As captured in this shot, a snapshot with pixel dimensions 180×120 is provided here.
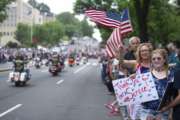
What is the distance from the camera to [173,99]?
6.12 m

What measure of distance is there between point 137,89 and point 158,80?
0.30m

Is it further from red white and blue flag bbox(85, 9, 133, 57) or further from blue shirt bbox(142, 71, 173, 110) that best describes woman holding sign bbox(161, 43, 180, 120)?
red white and blue flag bbox(85, 9, 133, 57)

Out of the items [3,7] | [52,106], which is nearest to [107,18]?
[52,106]

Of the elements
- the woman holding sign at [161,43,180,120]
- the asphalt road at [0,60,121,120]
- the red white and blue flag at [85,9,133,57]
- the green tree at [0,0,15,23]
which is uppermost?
the green tree at [0,0,15,23]

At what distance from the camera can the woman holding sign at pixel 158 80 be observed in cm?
628

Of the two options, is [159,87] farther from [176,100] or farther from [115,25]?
[115,25]

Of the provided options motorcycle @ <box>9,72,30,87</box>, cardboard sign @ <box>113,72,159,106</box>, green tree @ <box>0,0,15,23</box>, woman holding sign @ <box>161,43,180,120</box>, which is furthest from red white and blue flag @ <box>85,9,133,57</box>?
green tree @ <box>0,0,15,23</box>

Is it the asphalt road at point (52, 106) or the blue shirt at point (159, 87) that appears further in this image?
the asphalt road at point (52, 106)

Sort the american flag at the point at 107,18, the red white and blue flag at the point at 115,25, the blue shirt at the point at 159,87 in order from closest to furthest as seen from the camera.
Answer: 1. the blue shirt at the point at 159,87
2. the red white and blue flag at the point at 115,25
3. the american flag at the point at 107,18

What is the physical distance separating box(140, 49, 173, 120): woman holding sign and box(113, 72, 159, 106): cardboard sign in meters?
0.06

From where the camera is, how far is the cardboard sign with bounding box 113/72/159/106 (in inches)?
249

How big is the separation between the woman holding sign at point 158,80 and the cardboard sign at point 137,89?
6 cm

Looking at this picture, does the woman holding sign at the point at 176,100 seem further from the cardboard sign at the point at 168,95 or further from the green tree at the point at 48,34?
the green tree at the point at 48,34

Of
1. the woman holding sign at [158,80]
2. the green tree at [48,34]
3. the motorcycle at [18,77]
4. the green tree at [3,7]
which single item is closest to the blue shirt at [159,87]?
the woman holding sign at [158,80]
